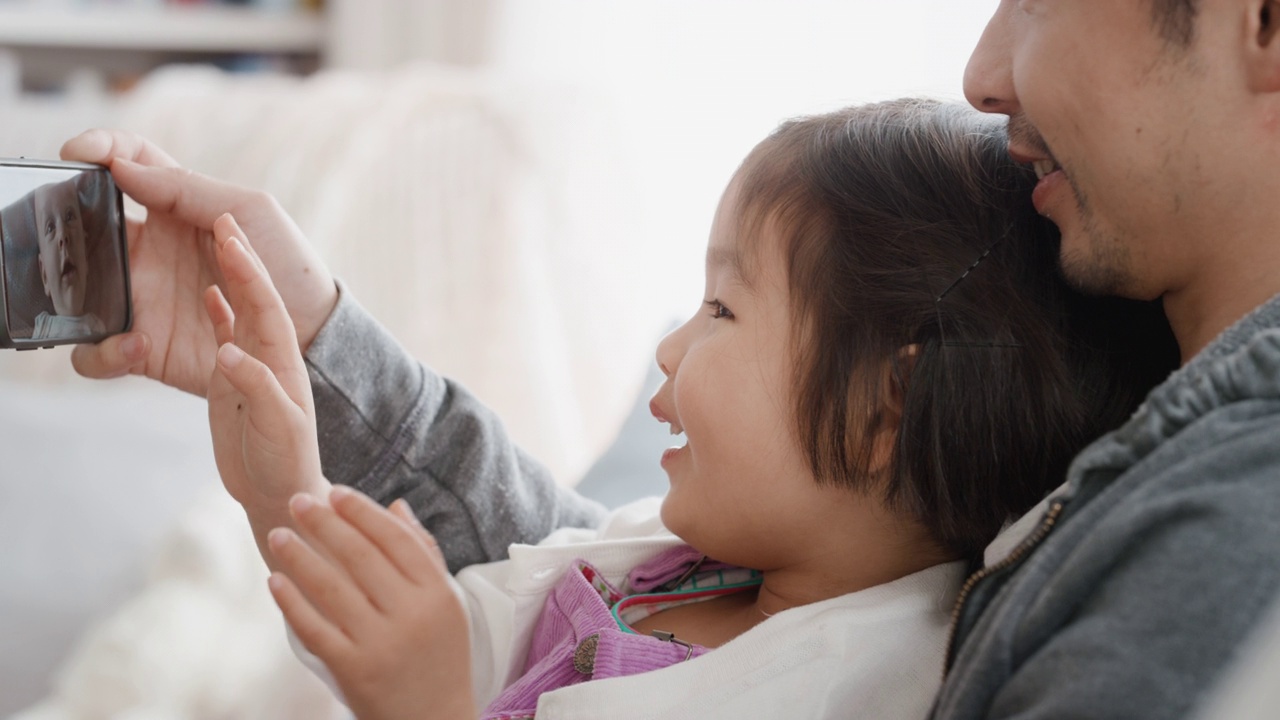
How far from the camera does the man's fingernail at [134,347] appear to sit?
843 millimetres

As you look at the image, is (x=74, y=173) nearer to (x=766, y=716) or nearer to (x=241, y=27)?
(x=766, y=716)

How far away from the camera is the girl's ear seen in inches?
29.3

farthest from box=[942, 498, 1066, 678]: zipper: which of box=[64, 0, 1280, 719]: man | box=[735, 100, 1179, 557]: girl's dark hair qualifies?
box=[735, 100, 1179, 557]: girl's dark hair

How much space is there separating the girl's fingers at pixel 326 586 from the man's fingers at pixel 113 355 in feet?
1.28

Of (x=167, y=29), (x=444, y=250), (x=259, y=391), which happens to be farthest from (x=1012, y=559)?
(x=167, y=29)

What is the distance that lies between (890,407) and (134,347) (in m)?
0.55

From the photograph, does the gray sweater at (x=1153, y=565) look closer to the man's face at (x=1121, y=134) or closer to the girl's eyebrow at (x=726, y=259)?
the man's face at (x=1121, y=134)

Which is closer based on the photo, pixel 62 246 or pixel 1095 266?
pixel 1095 266

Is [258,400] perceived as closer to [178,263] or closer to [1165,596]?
[178,263]

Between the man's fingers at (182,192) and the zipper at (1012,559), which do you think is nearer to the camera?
the zipper at (1012,559)

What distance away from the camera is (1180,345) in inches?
27.4

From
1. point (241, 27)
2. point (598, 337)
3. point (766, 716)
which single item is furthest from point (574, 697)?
point (241, 27)

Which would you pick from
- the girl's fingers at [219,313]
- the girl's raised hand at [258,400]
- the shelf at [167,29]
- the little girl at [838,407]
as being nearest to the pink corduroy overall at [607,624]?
the little girl at [838,407]

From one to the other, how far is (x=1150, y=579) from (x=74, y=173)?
2.38ft
